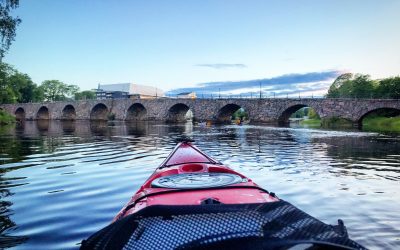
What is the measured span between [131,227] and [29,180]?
708 cm

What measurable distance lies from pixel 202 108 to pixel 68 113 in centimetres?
4019

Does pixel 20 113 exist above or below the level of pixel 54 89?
below

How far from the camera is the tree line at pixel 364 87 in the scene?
54.8m

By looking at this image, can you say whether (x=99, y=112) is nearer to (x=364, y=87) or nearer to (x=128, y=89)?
(x=128, y=89)

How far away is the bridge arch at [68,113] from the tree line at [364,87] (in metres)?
60.9

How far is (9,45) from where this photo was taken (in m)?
16.0

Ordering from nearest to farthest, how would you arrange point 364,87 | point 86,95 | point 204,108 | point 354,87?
point 204,108 → point 364,87 → point 354,87 → point 86,95

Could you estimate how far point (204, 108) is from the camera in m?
54.4

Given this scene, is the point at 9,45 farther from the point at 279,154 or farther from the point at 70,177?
the point at 279,154

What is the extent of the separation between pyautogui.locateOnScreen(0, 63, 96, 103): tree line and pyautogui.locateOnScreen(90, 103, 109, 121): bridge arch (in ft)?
42.1

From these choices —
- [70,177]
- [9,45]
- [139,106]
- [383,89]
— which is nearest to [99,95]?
[139,106]

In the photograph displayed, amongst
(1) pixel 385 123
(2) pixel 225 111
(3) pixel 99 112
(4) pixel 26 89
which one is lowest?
(1) pixel 385 123

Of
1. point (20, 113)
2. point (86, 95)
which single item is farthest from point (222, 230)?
point (86, 95)

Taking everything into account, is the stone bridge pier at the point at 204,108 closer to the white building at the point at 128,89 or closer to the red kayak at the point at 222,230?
the white building at the point at 128,89
